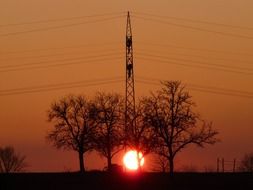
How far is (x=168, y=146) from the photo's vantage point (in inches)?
4245

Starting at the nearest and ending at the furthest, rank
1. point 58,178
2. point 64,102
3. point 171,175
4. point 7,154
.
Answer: point 58,178, point 171,175, point 64,102, point 7,154

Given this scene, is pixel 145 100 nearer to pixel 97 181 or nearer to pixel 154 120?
pixel 154 120

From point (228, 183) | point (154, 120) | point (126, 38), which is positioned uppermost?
point (126, 38)

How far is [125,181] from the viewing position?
280 ft

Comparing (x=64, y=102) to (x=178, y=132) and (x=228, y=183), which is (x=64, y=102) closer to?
(x=178, y=132)

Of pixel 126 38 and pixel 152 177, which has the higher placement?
pixel 126 38

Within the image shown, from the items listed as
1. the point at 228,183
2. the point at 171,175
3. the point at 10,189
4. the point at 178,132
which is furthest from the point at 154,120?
the point at 10,189

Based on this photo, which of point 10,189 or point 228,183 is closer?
point 10,189

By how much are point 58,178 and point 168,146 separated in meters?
24.6

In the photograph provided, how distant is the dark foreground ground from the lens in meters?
83.1

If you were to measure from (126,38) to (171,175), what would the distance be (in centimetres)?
1566

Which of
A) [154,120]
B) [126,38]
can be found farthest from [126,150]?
[126,38]

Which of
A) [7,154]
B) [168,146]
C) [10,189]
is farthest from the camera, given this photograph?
[7,154]

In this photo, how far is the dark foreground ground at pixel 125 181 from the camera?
83125mm
